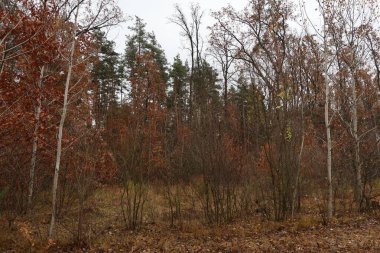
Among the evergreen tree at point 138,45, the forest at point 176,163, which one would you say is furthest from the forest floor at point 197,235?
the evergreen tree at point 138,45

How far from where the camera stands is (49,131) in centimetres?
940

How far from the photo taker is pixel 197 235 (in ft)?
29.2

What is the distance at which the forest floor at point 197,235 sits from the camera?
7.56 metres

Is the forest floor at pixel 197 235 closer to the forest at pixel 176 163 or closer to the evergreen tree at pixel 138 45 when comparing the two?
the forest at pixel 176 163

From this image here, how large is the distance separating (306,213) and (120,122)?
9999mm

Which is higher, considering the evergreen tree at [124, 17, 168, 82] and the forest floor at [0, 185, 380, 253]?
the evergreen tree at [124, 17, 168, 82]

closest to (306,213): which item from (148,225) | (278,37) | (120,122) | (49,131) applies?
(148,225)

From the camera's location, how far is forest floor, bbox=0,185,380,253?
24.8 feet

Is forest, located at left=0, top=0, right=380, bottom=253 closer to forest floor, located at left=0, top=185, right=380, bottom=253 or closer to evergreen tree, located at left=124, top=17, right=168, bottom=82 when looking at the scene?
forest floor, located at left=0, top=185, right=380, bottom=253

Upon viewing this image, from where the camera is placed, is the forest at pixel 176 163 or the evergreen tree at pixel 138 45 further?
the evergreen tree at pixel 138 45

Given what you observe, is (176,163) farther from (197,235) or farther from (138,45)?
(138,45)

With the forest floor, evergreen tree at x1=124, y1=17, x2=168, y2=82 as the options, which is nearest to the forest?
the forest floor

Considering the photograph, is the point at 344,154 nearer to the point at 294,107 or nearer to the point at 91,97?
the point at 294,107

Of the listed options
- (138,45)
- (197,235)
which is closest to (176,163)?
(197,235)
